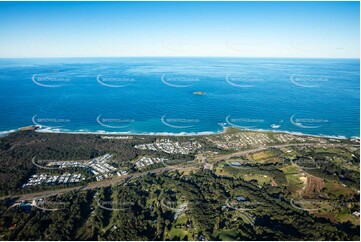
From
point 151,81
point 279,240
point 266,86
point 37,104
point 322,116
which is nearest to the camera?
point 279,240

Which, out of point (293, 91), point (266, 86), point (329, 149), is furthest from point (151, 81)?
point (329, 149)

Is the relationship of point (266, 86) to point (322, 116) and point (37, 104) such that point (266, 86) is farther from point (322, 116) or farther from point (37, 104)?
point (37, 104)
